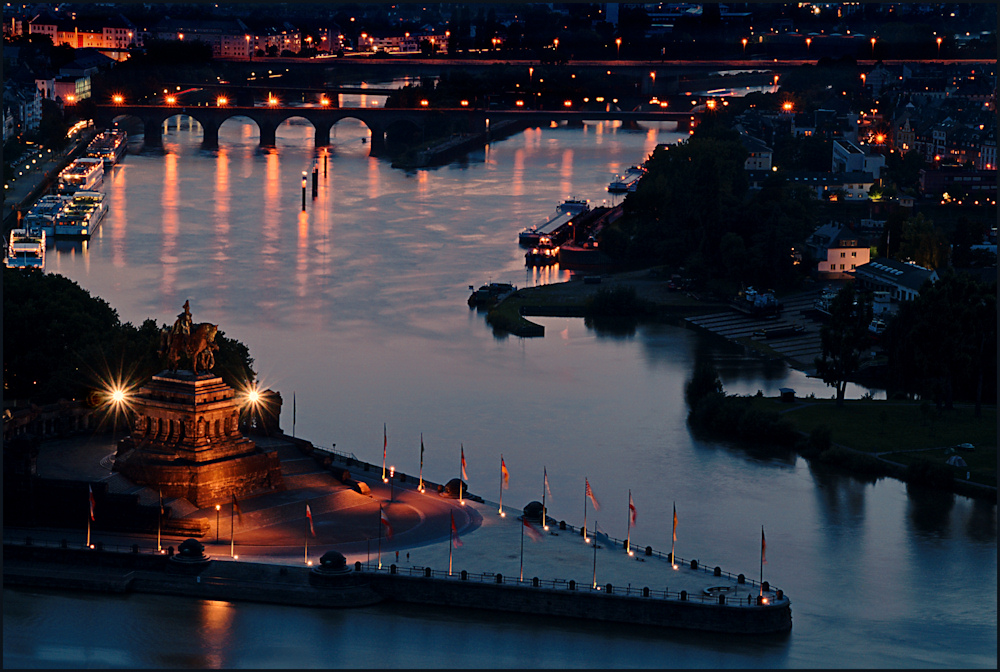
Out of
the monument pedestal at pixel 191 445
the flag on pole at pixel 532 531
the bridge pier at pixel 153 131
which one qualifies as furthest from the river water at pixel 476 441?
the bridge pier at pixel 153 131

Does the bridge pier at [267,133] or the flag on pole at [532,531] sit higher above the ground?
the flag on pole at [532,531]

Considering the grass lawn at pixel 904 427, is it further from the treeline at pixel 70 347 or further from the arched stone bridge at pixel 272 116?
the arched stone bridge at pixel 272 116

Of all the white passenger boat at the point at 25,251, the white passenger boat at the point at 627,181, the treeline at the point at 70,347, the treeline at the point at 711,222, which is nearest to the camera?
the treeline at the point at 70,347

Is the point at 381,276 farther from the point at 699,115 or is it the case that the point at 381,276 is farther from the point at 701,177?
the point at 699,115

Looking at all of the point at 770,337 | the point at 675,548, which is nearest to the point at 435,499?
the point at 675,548

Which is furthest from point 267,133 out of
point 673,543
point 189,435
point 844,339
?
point 673,543

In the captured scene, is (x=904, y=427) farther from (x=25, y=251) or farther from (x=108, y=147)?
(x=108, y=147)
